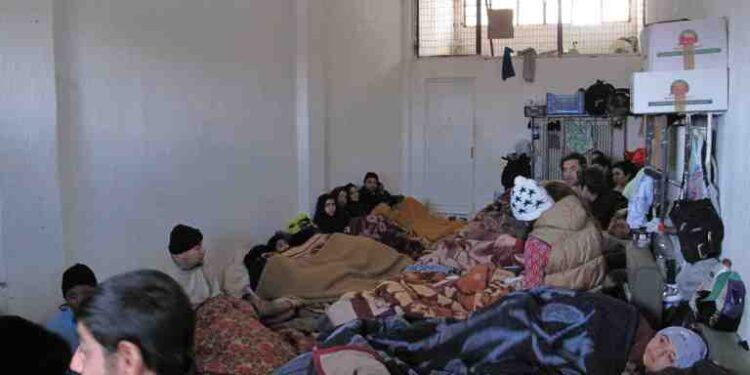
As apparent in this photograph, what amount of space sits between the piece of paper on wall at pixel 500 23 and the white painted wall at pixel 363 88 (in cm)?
108

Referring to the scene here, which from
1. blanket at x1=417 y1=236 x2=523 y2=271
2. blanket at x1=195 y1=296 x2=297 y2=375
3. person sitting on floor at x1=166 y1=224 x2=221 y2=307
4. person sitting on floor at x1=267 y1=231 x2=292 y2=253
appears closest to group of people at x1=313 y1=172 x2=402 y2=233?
person sitting on floor at x1=267 y1=231 x2=292 y2=253

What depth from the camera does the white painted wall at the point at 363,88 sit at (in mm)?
7340

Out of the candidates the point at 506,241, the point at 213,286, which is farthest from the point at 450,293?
the point at 213,286

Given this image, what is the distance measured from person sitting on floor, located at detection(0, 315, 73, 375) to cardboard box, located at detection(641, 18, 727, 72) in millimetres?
2918

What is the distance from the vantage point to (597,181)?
564 centimetres

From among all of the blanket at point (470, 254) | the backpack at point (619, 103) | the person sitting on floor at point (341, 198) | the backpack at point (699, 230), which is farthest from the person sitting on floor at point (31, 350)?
the backpack at point (619, 103)

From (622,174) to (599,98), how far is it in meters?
1.40

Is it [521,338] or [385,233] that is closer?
[521,338]

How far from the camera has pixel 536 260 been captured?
3578 millimetres

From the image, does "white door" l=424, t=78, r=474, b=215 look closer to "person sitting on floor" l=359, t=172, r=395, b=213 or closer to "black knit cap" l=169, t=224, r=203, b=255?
"person sitting on floor" l=359, t=172, r=395, b=213

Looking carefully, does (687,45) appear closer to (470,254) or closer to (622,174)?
(470,254)

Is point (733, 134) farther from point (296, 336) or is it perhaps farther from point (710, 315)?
point (296, 336)

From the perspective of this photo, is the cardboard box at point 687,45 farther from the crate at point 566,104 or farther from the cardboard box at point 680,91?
the crate at point 566,104

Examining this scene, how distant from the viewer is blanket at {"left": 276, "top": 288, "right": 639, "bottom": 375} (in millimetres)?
2992
